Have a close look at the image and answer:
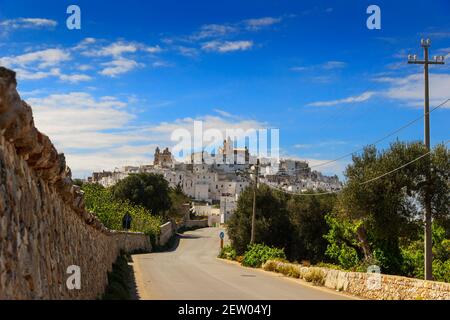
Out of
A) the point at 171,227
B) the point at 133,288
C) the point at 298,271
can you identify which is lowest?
the point at 171,227

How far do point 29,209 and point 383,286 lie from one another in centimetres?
1413

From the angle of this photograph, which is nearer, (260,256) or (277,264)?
(277,264)

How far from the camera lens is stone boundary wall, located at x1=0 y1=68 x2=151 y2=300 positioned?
5.12 metres

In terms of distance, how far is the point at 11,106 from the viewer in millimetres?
5242

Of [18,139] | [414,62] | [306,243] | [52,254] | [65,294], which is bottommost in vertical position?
[306,243]

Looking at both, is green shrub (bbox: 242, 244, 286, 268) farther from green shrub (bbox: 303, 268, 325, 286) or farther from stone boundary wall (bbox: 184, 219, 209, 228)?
stone boundary wall (bbox: 184, 219, 209, 228)

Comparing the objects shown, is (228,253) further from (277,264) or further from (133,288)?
(133,288)

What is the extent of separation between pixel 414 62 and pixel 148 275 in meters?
16.2

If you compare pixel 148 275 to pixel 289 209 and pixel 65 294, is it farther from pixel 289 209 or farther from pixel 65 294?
pixel 289 209

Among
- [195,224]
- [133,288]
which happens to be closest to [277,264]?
[133,288]

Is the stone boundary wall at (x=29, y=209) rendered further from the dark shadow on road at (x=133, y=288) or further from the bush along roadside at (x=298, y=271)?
the bush along roadside at (x=298, y=271)

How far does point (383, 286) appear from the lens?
17906mm

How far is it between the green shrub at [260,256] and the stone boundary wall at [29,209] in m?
29.1
